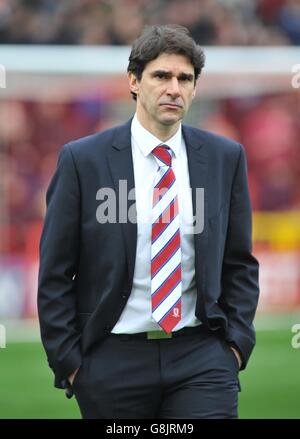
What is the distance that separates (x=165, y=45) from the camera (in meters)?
4.90

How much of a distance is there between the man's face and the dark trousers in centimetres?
92

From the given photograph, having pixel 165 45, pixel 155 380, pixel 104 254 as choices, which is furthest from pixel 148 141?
pixel 155 380

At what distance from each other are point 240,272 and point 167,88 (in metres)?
0.85

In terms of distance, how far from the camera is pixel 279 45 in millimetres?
15359

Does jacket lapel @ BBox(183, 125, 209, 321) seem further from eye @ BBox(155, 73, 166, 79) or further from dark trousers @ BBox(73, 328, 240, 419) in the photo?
eye @ BBox(155, 73, 166, 79)

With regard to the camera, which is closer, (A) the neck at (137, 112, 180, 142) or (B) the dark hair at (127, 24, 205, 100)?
(B) the dark hair at (127, 24, 205, 100)

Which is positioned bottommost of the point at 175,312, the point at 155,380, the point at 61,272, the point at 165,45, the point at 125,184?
the point at 155,380

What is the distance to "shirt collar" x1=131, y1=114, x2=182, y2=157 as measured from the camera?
5012 millimetres

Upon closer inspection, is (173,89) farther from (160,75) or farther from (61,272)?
(61,272)

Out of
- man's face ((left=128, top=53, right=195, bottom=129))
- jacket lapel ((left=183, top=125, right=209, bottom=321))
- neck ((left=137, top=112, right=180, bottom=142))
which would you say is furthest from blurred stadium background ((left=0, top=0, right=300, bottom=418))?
man's face ((left=128, top=53, right=195, bottom=129))

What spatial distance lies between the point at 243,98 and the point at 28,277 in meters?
3.36

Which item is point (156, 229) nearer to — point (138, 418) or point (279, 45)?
point (138, 418)

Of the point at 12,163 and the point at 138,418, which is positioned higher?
the point at 12,163
